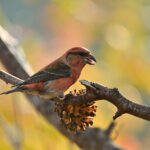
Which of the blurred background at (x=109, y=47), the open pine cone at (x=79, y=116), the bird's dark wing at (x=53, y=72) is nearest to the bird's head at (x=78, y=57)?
the bird's dark wing at (x=53, y=72)

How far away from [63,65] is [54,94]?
812 mm

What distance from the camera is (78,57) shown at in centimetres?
541

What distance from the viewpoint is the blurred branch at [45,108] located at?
5.55 meters

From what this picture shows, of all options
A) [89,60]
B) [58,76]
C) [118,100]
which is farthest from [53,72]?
[118,100]

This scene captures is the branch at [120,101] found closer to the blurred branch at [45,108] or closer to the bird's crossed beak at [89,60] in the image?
the bird's crossed beak at [89,60]

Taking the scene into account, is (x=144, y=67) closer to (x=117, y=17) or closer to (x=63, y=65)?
(x=117, y=17)

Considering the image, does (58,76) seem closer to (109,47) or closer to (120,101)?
(120,101)

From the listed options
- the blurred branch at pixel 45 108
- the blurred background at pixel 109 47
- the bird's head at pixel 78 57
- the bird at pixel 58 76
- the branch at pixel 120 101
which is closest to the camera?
the branch at pixel 120 101

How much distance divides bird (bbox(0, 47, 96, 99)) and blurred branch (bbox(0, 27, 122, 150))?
0.58 m

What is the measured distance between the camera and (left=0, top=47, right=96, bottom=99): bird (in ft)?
16.5

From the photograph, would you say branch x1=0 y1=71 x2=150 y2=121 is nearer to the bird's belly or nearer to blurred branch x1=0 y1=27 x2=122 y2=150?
the bird's belly

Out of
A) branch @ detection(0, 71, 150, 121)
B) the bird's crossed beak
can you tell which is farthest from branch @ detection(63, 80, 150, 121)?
the bird's crossed beak

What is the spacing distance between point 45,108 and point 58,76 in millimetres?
701

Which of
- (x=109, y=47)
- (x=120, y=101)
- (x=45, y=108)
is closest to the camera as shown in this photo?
(x=120, y=101)
